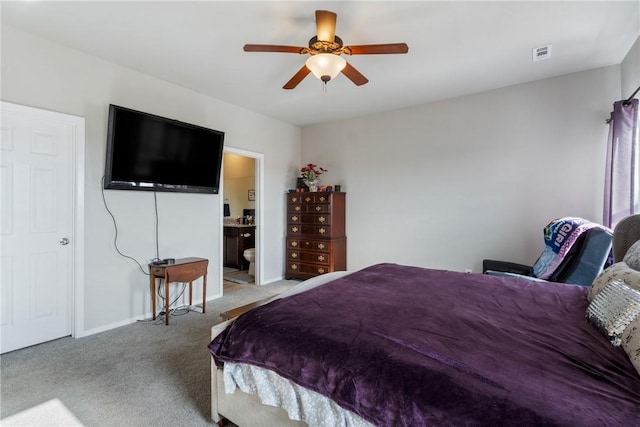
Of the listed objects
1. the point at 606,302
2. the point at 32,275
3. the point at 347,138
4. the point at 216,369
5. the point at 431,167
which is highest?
the point at 347,138

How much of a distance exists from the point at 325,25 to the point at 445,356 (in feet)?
6.88

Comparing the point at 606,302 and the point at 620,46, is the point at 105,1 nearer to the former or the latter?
the point at 606,302

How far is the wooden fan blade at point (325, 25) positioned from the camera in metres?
1.99

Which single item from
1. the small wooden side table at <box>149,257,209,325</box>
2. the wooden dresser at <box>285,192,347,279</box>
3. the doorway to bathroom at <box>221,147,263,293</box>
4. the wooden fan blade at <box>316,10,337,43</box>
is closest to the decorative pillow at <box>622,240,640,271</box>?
the wooden fan blade at <box>316,10,337,43</box>

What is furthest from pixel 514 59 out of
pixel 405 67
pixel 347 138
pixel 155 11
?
pixel 155 11

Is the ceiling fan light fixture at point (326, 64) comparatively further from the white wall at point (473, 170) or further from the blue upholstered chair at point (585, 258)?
the white wall at point (473, 170)

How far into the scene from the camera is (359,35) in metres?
2.59

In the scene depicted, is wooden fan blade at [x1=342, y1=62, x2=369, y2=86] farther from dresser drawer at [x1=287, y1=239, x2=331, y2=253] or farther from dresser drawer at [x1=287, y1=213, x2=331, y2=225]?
dresser drawer at [x1=287, y1=239, x2=331, y2=253]

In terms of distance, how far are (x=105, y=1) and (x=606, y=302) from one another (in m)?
3.54

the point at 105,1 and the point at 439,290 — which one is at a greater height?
the point at 105,1

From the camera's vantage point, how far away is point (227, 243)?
6.14 m

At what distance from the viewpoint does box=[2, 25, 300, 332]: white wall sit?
264cm

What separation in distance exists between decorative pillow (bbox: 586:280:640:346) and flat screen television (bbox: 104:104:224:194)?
371 centimetres

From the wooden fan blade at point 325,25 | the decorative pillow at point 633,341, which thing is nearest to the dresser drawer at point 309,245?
the wooden fan blade at point 325,25
